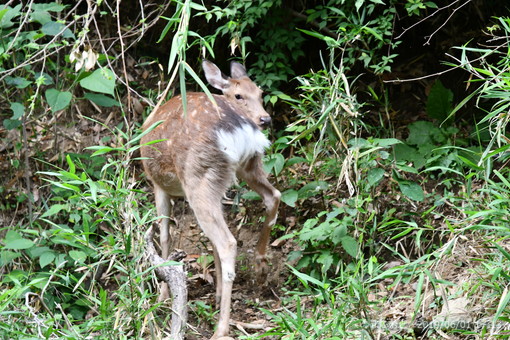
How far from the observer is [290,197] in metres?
5.79

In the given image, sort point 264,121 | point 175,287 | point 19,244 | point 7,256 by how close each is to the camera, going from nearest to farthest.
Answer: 1. point 175,287
2. point 19,244
3. point 7,256
4. point 264,121

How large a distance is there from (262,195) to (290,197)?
0.25m

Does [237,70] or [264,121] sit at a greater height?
[237,70]

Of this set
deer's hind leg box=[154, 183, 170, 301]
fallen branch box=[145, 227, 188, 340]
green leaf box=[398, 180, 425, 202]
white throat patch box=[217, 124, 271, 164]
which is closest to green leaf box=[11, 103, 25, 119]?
deer's hind leg box=[154, 183, 170, 301]

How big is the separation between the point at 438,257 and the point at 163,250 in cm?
271

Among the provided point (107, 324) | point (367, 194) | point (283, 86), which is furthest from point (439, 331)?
point (283, 86)

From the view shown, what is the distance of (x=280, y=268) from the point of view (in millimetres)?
5902

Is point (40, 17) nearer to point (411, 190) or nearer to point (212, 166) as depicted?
point (212, 166)

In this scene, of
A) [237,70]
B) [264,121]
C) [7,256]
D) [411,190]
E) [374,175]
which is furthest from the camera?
[237,70]

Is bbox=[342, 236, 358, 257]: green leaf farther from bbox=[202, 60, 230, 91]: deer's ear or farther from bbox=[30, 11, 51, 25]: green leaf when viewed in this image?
bbox=[30, 11, 51, 25]: green leaf

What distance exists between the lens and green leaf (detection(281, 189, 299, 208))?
5.74 meters

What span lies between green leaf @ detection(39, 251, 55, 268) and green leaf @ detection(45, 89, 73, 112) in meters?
1.16

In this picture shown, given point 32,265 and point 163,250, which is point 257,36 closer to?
point 163,250

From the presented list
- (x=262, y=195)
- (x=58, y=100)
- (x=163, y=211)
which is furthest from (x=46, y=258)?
(x=262, y=195)
